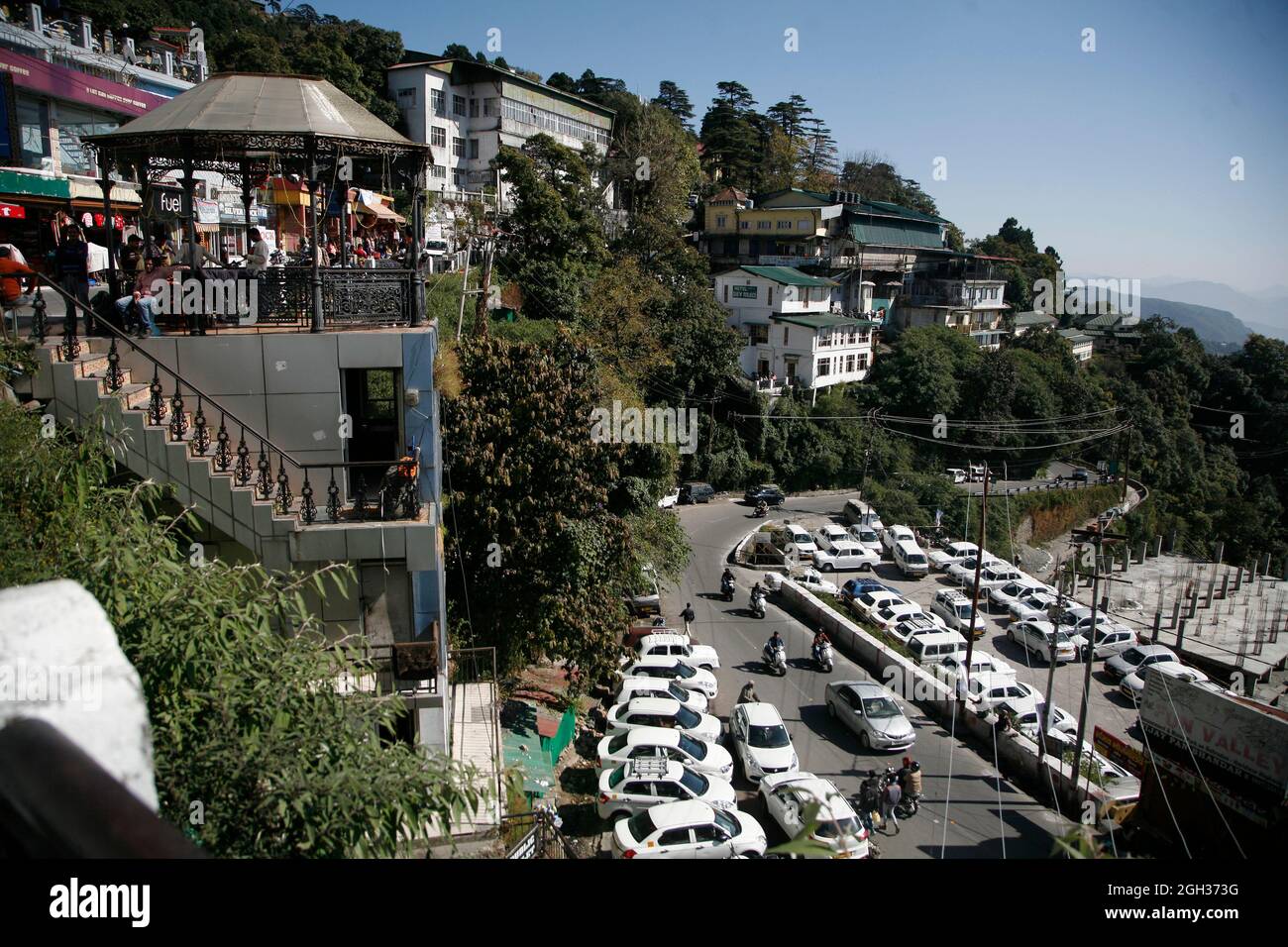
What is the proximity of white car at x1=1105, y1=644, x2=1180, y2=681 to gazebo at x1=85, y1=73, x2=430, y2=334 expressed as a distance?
831 inches

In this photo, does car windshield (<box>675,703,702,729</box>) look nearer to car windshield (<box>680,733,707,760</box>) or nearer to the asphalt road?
Result: car windshield (<box>680,733,707,760</box>)

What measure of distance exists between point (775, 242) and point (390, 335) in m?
43.7

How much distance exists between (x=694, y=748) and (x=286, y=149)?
9896 millimetres

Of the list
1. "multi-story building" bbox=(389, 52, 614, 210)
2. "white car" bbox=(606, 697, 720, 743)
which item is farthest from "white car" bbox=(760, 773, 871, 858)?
"multi-story building" bbox=(389, 52, 614, 210)

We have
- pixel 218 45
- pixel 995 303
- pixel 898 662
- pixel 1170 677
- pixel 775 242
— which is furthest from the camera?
pixel 995 303

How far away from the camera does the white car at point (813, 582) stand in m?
24.2

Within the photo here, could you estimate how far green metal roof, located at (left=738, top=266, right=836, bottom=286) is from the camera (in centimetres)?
4100

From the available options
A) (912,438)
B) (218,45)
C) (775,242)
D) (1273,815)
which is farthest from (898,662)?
(218,45)

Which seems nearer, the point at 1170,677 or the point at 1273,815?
the point at 1273,815

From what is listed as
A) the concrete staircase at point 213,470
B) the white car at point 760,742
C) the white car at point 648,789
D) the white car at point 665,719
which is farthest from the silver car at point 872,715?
the concrete staircase at point 213,470

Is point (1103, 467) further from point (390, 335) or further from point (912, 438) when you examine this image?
point (390, 335)

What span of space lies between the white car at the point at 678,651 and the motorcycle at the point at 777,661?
117 centimetres

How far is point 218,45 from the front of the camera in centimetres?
3750

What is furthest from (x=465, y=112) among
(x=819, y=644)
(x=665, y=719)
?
(x=665, y=719)
